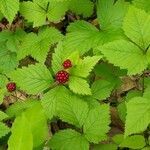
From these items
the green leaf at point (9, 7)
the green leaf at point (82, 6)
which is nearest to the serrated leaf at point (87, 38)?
the green leaf at point (82, 6)

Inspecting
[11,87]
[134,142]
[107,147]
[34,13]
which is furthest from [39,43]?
[134,142]

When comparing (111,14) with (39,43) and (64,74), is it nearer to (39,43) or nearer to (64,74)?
(39,43)

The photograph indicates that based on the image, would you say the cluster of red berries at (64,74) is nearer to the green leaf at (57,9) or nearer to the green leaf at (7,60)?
the green leaf at (57,9)

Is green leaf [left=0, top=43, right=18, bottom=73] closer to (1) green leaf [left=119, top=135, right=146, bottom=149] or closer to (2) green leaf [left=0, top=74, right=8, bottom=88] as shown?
(2) green leaf [left=0, top=74, right=8, bottom=88]

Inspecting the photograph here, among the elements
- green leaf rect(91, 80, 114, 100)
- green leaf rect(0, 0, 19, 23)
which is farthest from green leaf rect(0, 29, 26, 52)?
green leaf rect(91, 80, 114, 100)

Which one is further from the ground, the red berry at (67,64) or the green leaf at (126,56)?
the red berry at (67,64)
